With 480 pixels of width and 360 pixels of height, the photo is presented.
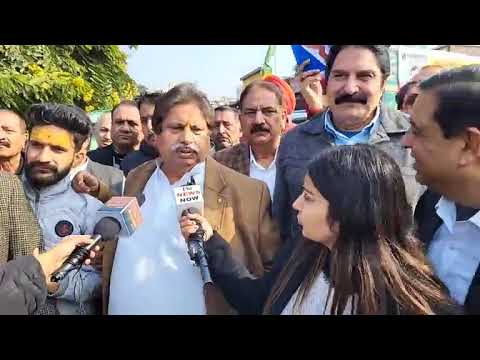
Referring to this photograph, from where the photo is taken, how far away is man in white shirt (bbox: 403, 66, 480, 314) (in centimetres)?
251

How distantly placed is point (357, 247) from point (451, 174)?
20.3 inches

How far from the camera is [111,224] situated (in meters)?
2.68

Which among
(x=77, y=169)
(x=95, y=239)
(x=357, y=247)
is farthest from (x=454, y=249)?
(x=77, y=169)

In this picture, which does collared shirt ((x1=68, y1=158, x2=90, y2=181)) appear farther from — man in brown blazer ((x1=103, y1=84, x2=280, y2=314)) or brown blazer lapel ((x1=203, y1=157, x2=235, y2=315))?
brown blazer lapel ((x1=203, y1=157, x2=235, y2=315))

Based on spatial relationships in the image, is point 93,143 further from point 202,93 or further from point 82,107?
point 202,93

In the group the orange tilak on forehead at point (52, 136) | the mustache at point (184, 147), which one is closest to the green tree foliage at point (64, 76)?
the orange tilak on forehead at point (52, 136)

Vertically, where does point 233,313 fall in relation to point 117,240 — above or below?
below

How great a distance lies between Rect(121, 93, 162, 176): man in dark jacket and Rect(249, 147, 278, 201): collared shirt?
1.49ft

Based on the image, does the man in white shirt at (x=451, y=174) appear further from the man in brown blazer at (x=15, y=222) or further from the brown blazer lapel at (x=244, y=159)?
the man in brown blazer at (x=15, y=222)

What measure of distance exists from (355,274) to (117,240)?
1076mm

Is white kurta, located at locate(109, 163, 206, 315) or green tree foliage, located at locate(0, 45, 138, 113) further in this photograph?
green tree foliage, located at locate(0, 45, 138, 113)

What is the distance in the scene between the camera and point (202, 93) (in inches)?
109

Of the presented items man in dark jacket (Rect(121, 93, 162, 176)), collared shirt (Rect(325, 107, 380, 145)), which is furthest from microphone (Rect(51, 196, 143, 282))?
collared shirt (Rect(325, 107, 380, 145))
